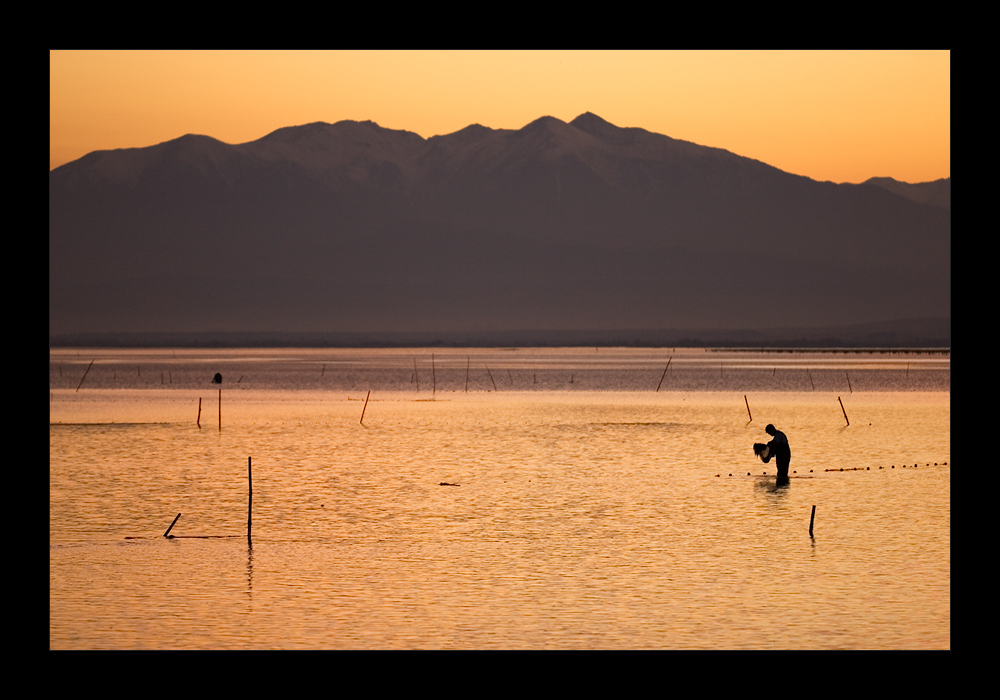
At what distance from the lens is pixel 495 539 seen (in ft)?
66.1

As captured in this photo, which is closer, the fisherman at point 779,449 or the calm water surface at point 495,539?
the calm water surface at point 495,539

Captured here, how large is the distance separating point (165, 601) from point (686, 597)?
6.78 meters

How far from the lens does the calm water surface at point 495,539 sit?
1401cm

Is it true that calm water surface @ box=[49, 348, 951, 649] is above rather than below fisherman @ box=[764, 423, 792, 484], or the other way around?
below

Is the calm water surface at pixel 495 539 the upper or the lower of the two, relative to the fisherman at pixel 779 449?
lower

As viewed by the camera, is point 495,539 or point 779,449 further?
point 779,449

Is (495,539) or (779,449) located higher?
(779,449)

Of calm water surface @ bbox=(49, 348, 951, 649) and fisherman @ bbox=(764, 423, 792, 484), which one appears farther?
fisherman @ bbox=(764, 423, 792, 484)

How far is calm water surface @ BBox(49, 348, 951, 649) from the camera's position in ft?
46.0
